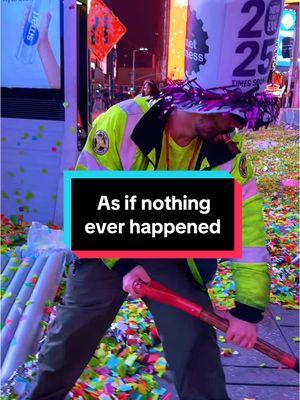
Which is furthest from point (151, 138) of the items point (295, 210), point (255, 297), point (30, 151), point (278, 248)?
point (295, 210)

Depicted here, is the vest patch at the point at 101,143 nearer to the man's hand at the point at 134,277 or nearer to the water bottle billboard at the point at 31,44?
the man's hand at the point at 134,277

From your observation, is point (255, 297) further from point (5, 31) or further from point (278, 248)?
point (5, 31)

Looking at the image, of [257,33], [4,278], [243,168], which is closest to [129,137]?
[243,168]

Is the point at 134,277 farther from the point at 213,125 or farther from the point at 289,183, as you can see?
the point at 289,183

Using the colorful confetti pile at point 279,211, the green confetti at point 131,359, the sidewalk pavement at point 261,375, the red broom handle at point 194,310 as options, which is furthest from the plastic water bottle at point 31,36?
the red broom handle at point 194,310

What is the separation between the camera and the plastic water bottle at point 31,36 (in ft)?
11.7

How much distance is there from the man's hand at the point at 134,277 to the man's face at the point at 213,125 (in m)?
0.44

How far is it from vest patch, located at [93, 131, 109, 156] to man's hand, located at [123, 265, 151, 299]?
1.20 feet

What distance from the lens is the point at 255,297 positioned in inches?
62.6

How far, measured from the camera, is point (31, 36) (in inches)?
143

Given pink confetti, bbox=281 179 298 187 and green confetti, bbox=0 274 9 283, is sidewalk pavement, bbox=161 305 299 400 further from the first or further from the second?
pink confetti, bbox=281 179 298 187

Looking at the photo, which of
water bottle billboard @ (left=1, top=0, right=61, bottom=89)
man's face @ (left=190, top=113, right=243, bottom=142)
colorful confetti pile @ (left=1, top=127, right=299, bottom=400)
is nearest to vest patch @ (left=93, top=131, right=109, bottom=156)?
man's face @ (left=190, top=113, right=243, bottom=142)

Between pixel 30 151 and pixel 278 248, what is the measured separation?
205 cm

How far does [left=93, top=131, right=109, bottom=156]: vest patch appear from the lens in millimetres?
1572
